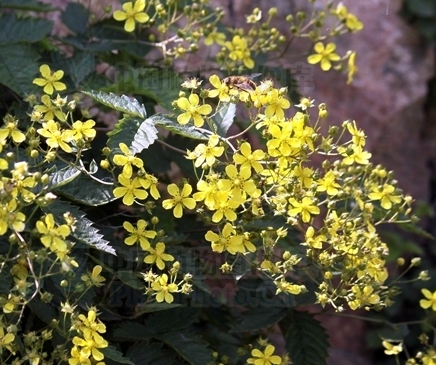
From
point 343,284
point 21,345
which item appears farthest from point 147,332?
point 343,284

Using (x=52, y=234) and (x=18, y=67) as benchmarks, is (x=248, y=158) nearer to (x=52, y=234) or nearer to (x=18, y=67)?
(x=52, y=234)

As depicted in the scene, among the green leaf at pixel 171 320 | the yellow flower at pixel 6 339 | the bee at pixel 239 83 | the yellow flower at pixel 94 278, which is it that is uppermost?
the bee at pixel 239 83

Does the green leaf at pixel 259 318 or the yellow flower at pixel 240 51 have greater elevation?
the yellow flower at pixel 240 51

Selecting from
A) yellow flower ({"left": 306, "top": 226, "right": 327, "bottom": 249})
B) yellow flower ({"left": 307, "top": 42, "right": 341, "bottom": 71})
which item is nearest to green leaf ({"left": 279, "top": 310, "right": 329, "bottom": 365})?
yellow flower ({"left": 306, "top": 226, "right": 327, "bottom": 249})

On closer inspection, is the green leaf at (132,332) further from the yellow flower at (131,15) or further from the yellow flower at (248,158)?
the yellow flower at (131,15)

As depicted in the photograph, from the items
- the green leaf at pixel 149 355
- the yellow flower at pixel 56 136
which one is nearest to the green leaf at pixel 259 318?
the green leaf at pixel 149 355

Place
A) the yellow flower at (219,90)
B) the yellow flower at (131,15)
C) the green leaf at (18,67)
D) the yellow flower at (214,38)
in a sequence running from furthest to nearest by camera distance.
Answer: the yellow flower at (214,38) < the yellow flower at (131,15) < the green leaf at (18,67) < the yellow flower at (219,90)

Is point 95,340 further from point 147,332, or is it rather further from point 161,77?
point 161,77

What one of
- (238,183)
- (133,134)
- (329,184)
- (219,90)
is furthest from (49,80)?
(329,184)
